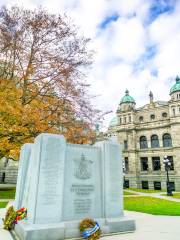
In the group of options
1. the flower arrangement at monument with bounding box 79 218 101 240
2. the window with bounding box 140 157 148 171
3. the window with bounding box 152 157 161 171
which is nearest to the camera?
the flower arrangement at monument with bounding box 79 218 101 240

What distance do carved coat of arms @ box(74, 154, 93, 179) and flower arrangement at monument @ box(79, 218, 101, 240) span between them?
1.54m

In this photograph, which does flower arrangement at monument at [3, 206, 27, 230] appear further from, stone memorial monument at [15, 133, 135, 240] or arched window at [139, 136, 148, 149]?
arched window at [139, 136, 148, 149]

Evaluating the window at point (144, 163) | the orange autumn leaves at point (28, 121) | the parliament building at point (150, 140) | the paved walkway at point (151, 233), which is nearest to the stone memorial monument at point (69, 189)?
the paved walkway at point (151, 233)

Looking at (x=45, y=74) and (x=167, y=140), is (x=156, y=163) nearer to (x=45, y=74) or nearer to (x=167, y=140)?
(x=167, y=140)

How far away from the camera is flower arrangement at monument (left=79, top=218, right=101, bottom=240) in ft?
22.5

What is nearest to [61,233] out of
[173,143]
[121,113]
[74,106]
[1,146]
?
[1,146]

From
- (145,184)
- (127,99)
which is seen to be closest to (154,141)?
(145,184)

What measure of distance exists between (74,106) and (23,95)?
12.8 ft

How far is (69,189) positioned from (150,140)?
4051 cm

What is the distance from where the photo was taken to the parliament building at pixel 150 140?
1666 inches

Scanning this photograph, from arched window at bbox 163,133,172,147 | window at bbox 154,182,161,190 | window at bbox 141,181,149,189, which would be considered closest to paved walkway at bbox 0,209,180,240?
window at bbox 154,182,161,190

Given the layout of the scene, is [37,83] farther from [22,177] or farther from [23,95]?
[22,177]

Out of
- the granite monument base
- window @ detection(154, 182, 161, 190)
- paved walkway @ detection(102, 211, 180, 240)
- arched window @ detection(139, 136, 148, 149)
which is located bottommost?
window @ detection(154, 182, 161, 190)

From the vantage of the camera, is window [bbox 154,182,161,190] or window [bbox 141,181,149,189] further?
window [bbox 141,181,149,189]
